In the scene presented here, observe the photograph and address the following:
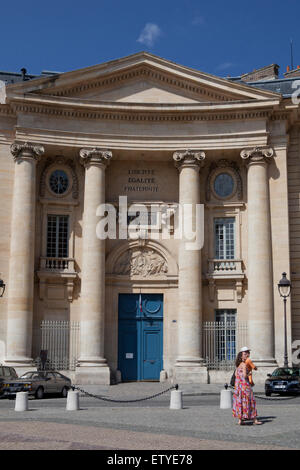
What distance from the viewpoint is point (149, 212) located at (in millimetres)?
38438

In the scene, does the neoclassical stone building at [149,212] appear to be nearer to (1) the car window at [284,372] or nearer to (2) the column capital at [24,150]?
(2) the column capital at [24,150]

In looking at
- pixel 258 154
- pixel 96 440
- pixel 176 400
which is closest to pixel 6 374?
pixel 176 400

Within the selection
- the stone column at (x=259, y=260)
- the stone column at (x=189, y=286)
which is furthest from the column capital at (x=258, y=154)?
the stone column at (x=189, y=286)

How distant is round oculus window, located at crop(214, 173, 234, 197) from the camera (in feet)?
127

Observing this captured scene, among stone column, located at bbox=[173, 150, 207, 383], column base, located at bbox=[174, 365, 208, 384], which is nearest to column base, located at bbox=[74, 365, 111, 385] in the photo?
column base, located at bbox=[174, 365, 208, 384]

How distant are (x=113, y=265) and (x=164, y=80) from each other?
33.9 ft

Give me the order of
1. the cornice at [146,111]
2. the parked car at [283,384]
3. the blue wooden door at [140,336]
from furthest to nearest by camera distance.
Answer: the blue wooden door at [140,336] < the cornice at [146,111] < the parked car at [283,384]

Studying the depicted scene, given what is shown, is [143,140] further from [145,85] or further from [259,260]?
[259,260]

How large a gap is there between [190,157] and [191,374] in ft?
36.9

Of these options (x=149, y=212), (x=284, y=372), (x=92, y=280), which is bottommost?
(x=284, y=372)

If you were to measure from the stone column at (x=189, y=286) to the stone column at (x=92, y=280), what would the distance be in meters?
3.90

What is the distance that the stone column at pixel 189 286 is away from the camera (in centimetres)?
3528

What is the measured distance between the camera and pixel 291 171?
125 ft
